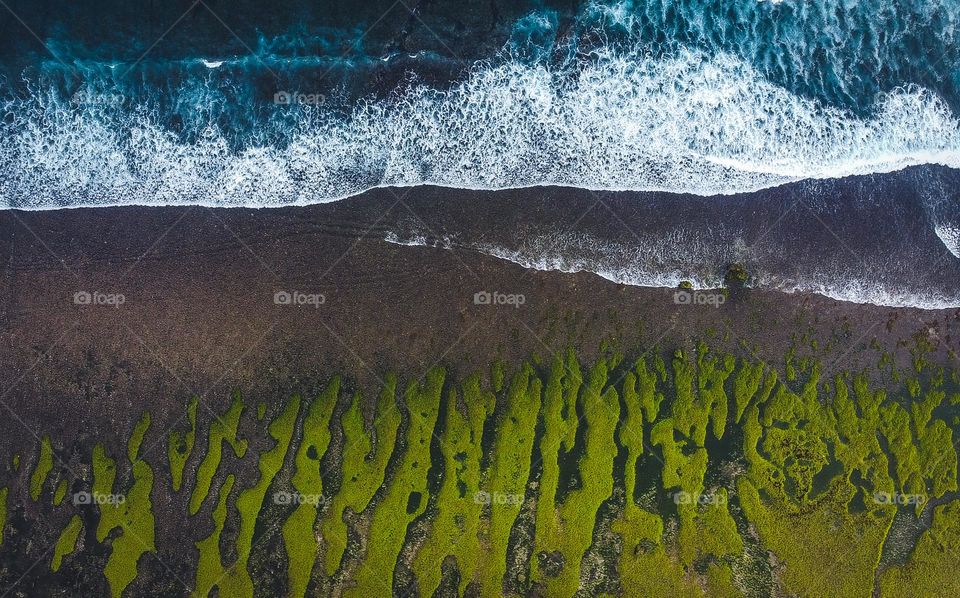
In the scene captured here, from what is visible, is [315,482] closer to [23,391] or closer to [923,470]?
[23,391]

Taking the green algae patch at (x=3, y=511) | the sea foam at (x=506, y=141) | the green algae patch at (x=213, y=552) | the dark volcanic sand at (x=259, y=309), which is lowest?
the green algae patch at (x=213, y=552)

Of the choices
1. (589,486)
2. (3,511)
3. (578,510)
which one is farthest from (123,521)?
(589,486)

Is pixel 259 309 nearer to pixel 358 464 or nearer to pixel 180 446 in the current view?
pixel 180 446

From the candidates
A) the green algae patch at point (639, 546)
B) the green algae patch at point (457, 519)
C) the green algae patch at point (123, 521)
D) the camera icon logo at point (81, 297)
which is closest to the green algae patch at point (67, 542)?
the green algae patch at point (123, 521)

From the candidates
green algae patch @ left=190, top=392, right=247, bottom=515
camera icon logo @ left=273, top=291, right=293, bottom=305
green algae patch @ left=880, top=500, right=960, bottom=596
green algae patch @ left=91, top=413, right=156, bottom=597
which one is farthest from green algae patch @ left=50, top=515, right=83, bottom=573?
green algae patch @ left=880, top=500, right=960, bottom=596

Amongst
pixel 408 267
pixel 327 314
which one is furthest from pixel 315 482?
pixel 408 267

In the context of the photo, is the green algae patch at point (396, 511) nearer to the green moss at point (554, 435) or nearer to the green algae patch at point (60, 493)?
the green moss at point (554, 435)

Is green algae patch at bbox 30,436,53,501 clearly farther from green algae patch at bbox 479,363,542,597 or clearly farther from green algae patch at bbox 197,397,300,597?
green algae patch at bbox 479,363,542,597
